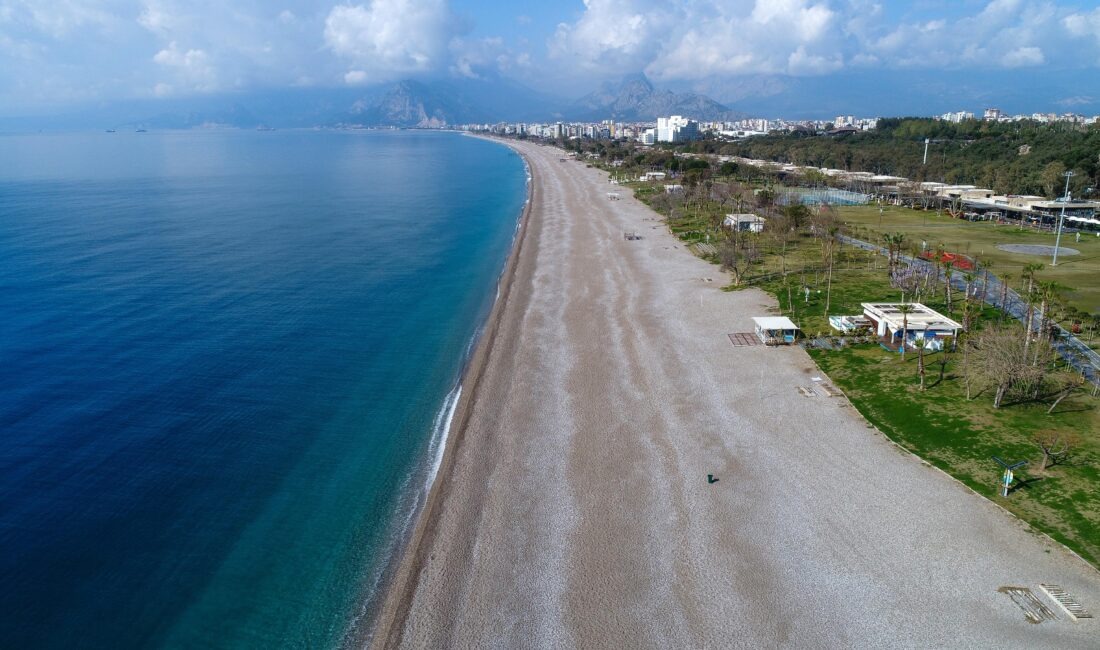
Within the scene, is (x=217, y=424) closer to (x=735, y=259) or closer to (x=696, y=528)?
(x=696, y=528)

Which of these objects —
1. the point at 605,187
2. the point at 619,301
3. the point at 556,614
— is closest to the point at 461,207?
the point at 605,187

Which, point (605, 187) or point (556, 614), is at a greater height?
point (605, 187)

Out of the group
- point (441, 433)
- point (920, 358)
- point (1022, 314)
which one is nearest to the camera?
point (441, 433)

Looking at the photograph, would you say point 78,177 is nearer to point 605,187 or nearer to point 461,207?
point 461,207

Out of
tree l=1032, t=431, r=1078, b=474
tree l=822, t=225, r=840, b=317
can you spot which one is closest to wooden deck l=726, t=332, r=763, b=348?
tree l=822, t=225, r=840, b=317

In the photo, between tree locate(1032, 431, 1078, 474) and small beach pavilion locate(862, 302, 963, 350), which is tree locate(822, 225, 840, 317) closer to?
small beach pavilion locate(862, 302, 963, 350)

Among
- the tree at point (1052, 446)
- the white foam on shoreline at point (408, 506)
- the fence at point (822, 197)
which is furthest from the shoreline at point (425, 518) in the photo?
the fence at point (822, 197)

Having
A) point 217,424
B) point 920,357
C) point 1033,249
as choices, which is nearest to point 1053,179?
point 1033,249
